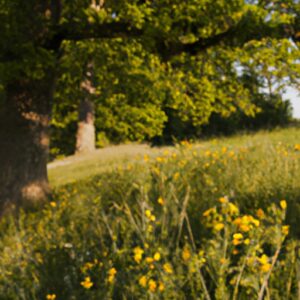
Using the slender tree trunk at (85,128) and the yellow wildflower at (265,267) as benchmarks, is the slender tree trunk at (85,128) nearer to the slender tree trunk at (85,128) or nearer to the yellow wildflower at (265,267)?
the slender tree trunk at (85,128)

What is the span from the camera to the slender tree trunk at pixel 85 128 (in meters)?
23.7

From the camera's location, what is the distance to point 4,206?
9.12 m

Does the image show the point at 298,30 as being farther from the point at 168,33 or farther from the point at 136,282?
the point at 136,282

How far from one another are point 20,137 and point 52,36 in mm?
2140

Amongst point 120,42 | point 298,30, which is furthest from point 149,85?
point 298,30

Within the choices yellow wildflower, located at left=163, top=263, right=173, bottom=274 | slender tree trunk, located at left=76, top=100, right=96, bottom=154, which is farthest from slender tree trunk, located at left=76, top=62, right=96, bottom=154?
yellow wildflower, located at left=163, top=263, right=173, bottom=274

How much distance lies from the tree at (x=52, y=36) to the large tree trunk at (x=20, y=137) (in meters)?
0.02

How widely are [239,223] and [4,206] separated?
7.63m

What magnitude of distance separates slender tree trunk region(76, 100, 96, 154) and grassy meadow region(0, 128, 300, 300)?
16641mm

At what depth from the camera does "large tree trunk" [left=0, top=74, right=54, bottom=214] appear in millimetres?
9062

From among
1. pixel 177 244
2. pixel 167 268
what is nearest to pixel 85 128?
pixel 177 244

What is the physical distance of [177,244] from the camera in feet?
10.2

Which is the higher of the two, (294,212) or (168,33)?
(168,33)

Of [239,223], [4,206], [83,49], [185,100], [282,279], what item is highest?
[83,49]
